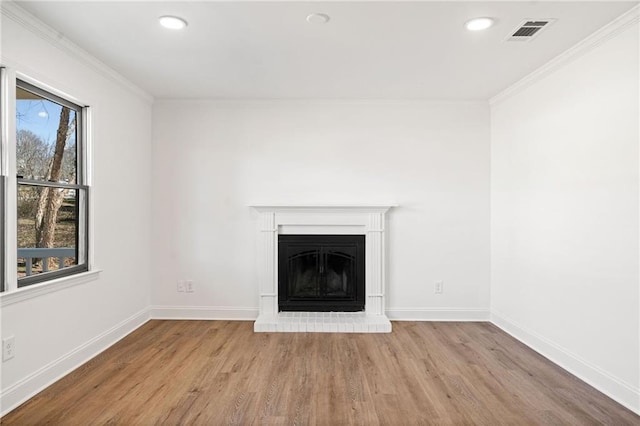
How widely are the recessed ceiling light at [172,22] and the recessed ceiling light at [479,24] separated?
1832mm

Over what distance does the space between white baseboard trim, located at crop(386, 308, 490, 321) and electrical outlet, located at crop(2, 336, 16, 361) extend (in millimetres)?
3268

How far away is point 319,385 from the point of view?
273 centimetres

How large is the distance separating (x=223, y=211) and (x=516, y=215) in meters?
3.03

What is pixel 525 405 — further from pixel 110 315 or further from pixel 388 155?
pixel 110 315

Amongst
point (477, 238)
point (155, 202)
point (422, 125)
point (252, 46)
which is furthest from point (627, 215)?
point (155, 202)

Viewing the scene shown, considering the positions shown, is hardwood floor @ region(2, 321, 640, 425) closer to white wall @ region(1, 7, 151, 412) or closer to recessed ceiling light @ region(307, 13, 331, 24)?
white wall @ region(1, 7, 151, 412)

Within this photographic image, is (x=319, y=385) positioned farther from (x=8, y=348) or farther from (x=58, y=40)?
(x=58, y=40)

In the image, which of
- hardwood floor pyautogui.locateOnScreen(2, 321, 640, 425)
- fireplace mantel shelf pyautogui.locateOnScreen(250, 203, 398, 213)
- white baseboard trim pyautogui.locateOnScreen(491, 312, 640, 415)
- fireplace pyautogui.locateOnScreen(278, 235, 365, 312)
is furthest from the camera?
fireplace pyautogui.locateOnScreen(278, 235, 365, 312)

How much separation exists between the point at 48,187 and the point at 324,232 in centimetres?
253

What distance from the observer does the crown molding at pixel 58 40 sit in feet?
7.70

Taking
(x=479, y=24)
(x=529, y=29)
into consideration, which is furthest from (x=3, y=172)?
(x=529, y=29)

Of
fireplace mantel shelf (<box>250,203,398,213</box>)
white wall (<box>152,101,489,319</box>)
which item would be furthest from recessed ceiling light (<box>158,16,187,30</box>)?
fireplace mantel shelf (<box>250,203,398,213</box>)

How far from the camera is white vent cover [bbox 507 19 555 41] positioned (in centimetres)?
251

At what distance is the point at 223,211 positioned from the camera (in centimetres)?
434
